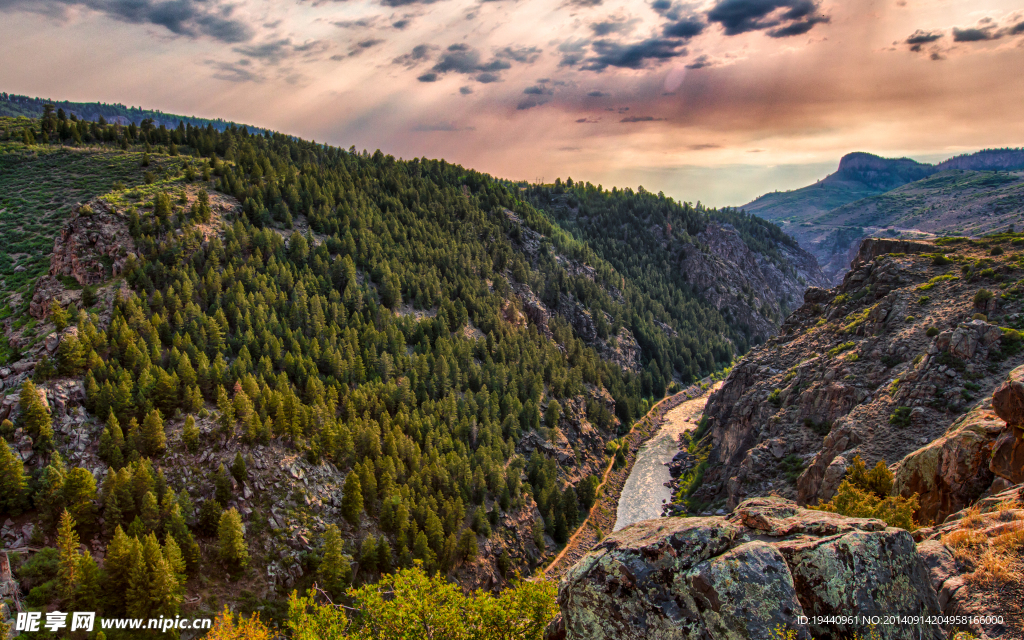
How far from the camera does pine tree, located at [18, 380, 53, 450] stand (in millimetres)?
62156

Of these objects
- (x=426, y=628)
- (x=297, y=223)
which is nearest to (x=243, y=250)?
(x=297, y=223)

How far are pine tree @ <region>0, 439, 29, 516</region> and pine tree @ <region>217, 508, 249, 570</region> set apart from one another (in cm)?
1977

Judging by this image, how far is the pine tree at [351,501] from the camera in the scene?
76.9m

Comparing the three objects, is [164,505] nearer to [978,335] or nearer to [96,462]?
[96,462]

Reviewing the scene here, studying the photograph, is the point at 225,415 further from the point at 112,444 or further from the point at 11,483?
the point at 11,483

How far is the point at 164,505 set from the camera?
62.4m

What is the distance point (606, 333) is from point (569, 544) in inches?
3966

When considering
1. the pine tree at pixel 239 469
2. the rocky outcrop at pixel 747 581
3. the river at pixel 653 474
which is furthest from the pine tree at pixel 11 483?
the river at pixel 653 474

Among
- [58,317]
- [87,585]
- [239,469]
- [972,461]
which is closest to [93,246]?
[58,317]

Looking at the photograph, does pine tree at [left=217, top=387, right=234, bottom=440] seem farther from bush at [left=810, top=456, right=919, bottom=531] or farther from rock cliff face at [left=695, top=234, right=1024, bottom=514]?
rock cliff face at [left=695, top=234, right=1024, bottom=514]

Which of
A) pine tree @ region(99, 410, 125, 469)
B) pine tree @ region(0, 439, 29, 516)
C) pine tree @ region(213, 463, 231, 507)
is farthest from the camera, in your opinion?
pine tree @ region(213, 463, 231, 507)

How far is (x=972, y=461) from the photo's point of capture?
1636 inches

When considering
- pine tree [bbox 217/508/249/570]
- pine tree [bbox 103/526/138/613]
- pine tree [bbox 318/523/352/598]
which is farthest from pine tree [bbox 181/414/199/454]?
pine tree [bbox 318/523/352/598]

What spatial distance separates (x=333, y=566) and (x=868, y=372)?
83456 millimetres
